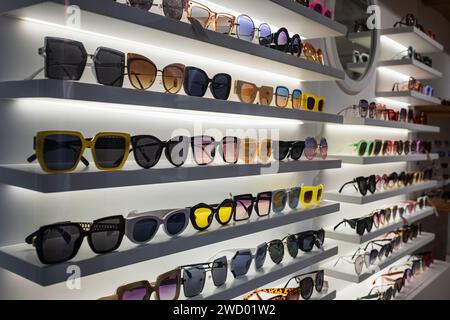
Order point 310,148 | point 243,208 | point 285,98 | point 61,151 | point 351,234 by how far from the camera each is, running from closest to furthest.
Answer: point 61,151 < point 243,208 < point 285,98 < point 310,148 < point 351,234

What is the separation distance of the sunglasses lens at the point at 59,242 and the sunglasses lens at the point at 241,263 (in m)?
0.68

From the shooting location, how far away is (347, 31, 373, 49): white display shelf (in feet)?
8.22

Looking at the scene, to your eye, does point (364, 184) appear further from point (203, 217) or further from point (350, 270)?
point (203, 217)

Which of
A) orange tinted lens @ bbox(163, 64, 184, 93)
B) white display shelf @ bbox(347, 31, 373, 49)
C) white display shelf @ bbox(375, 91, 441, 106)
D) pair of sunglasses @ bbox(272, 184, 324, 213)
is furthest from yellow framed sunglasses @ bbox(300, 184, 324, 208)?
white display shelf @ bbox(375, 91, 441, 106)

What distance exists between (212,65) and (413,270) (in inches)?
96.7

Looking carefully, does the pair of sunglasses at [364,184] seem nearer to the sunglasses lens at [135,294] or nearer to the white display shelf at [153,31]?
the white display shelf at [153,31]

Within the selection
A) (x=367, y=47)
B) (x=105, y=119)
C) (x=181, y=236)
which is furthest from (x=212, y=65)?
(x=367, y=47)

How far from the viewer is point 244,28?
4.82ft

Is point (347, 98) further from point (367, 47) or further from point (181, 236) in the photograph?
point (181, 236)

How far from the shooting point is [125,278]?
1.30 meters

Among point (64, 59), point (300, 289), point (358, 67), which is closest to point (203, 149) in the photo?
point (64, 59)

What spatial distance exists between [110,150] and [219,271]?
0.63 metres

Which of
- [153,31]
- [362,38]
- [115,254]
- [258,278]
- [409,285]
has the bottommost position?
[409,285]

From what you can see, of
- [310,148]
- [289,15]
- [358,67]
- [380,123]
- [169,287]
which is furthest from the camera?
[358,67]
